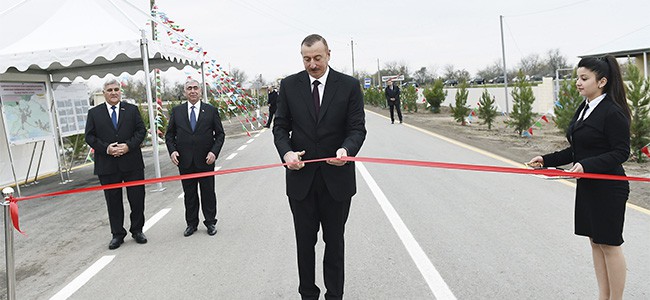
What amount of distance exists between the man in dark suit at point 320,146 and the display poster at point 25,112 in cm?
808

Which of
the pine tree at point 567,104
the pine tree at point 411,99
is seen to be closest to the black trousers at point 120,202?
the pine tree at point 567,104

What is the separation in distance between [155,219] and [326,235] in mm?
4029

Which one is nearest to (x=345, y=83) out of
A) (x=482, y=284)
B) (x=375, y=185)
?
(x=482, y=284)

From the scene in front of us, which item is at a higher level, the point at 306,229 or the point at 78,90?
the point at 78,90

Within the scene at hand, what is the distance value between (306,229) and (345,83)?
1.10m

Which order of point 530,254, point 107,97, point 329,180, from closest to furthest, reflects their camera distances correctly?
point 329,180
point 530,254
point 107,97

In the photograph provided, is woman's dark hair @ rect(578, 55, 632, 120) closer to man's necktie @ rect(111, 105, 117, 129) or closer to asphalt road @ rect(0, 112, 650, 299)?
asphalt road @ rect(0, 112, 650, 299)

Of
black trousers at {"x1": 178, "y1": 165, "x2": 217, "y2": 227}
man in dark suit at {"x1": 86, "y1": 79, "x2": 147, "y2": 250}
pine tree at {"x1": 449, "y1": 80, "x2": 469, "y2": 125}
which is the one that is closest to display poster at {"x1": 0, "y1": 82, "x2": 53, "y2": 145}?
man in dark suit at {"x1": 86, "y1": 79, "x2": 147, "y2": 250}

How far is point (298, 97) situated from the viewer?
3600 mm

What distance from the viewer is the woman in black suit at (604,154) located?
321cm

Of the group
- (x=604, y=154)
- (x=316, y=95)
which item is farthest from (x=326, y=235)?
(x=604, y=154)

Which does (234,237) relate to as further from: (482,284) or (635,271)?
(635,271)

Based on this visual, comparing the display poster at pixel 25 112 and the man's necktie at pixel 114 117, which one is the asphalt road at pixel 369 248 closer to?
the man's necktie at pixel 114 117

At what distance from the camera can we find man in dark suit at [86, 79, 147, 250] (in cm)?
581
